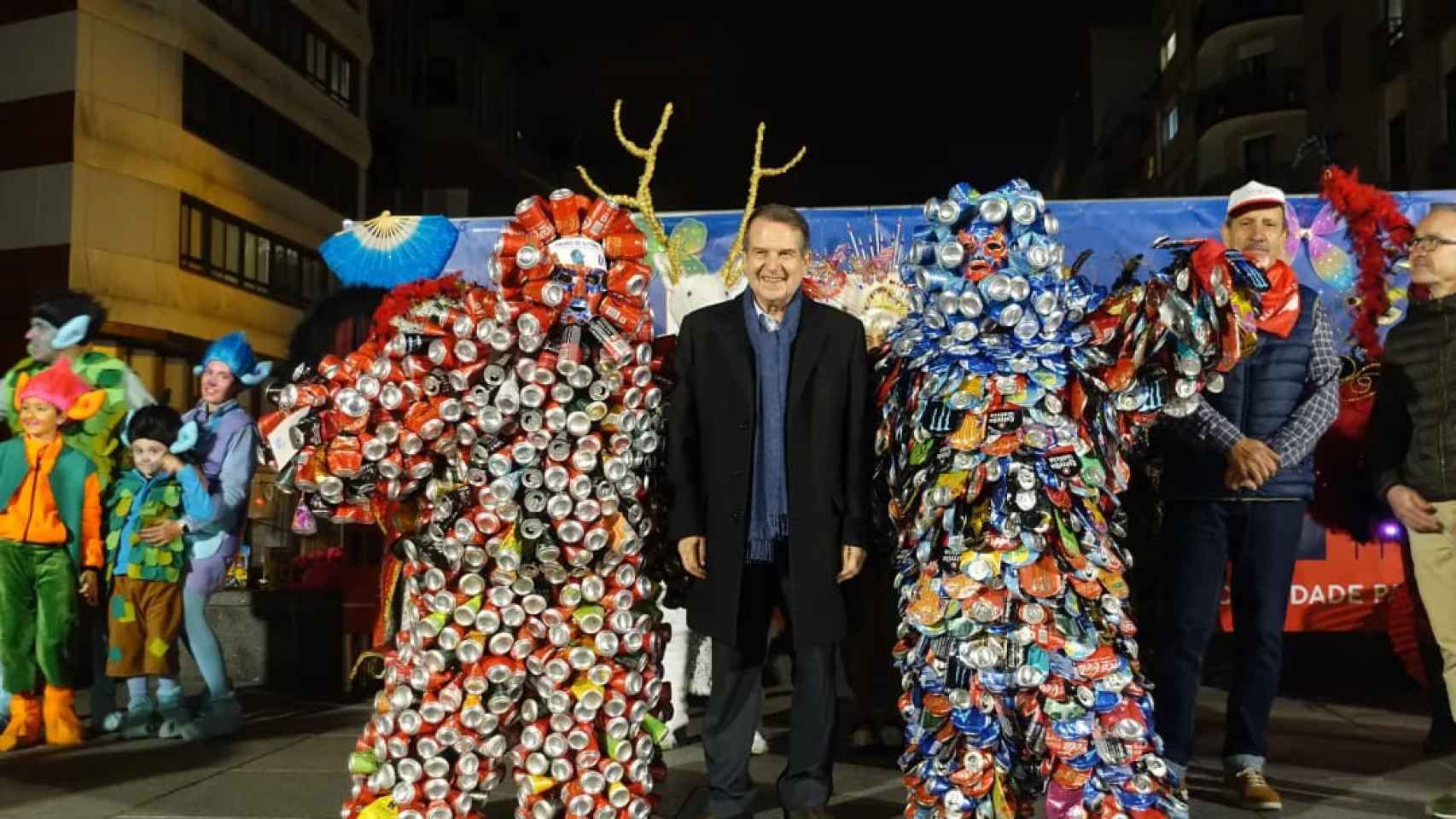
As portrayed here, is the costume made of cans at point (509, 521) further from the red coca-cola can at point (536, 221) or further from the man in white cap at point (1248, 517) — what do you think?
the man in white cap at point (1248, 517)

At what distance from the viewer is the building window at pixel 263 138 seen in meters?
18.9

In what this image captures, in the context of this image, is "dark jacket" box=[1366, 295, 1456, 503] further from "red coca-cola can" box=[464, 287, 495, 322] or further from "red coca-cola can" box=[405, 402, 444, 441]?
"red coca-cola can" box=[405, 402, 444, 441]

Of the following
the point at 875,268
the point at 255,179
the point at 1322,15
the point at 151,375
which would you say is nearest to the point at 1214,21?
the point at 1322,15

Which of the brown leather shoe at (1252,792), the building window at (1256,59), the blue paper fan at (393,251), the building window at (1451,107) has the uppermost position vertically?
the building window at (1256,59)

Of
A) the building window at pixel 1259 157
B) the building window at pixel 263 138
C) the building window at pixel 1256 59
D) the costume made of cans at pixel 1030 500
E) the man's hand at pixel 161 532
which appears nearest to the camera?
the costume made of cans at pixel 1030 500

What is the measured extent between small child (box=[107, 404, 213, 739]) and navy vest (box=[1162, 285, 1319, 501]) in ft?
13.0

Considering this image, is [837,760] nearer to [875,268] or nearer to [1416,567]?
A: [1416,567]

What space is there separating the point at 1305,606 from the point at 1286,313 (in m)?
2.63

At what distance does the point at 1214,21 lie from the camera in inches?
1283

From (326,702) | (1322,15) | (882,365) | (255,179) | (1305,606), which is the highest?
(1322,15)

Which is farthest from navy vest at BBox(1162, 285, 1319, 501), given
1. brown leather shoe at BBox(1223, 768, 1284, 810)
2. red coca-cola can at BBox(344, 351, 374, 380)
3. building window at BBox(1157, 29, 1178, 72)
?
building window at BBox(1157, 29, 1178, 72)

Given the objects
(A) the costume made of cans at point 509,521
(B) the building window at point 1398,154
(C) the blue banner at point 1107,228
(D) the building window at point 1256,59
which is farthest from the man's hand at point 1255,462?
(D) the building window at point 1256,59

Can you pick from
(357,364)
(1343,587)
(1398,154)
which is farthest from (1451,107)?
(357,364)

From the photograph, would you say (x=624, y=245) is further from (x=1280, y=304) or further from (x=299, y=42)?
(x=299, y=42)
